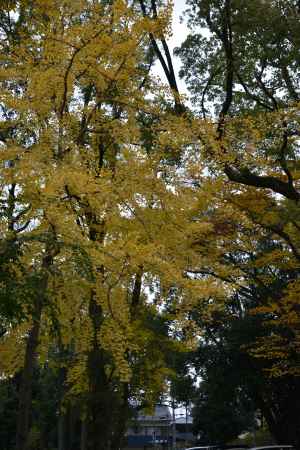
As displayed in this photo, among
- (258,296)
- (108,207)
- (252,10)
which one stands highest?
(252,10)

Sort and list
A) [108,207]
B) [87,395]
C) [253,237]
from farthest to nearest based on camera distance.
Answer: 1. [253,237]
2. [87,395]
3. [108,207]

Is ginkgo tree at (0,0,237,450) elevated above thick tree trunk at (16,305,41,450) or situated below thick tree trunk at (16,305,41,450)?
above

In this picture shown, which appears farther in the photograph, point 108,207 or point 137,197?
point 137,197

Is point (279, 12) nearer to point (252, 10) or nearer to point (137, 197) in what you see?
point (252, 10)

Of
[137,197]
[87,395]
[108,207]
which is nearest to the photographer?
[108,207]

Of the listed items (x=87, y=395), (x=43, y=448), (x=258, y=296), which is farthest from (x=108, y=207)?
(x=43, y=448)

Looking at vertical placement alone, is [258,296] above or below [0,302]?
above

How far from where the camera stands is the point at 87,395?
10211 mm

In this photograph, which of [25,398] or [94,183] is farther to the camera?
[25,398]

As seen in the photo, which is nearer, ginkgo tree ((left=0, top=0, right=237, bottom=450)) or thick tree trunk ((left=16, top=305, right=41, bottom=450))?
ginkgo tree ((left=0, top=0, right=237, bottom=450))

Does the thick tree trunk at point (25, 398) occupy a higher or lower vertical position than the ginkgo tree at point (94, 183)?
lower

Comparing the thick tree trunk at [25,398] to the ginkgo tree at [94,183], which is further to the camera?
the thick tree trunk at [25,398]

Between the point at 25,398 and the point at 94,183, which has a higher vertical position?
the point at 94,183

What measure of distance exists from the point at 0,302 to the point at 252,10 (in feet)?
26.0
